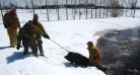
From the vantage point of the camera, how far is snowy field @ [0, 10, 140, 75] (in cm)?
1255

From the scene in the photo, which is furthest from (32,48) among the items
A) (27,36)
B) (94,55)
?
(94,55)

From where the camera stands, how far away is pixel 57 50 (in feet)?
59.2

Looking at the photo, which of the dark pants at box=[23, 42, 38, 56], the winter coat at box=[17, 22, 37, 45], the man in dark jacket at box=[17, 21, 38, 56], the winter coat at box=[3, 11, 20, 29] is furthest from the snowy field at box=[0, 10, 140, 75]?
the winter coat at box=[3, 11, 20, 29]

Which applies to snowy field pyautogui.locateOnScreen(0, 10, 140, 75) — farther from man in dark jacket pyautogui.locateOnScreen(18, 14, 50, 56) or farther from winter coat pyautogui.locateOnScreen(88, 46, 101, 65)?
man in dark jacket pyautogui.locateOnScreen(18, 14, 50, 56)

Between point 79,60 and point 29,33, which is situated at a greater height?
point 29,33

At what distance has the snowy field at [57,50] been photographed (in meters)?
12.5

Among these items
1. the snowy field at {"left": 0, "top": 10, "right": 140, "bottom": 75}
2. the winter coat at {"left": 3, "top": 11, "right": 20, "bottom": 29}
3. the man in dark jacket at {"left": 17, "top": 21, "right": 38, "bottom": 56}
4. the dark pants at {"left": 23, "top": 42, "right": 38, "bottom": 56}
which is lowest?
the snowy field at {"left": 0, "top": 10, "right": 140, "bottom": 75}

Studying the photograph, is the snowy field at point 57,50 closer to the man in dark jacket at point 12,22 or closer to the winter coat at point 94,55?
the winter coat at point 94,55

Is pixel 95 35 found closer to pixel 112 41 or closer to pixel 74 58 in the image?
pixel 112 41

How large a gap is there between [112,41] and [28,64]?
12.9 m

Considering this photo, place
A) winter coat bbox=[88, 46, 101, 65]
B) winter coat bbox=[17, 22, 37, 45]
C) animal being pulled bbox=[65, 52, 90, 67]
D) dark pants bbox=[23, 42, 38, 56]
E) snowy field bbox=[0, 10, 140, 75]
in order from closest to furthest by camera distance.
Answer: snowy field bbox=[0, 10, 140, 75], winter coat bbox=[17, 22, 37, 45], dark pants bbox=[23, 42, 38, 56], winter coat bbox=[88, 46, 101, 65], animal being pulled bbox=[65, 52, 90, 67]

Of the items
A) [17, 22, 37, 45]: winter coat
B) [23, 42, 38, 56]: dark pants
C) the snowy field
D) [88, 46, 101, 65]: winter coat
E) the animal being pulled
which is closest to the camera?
the snowy field

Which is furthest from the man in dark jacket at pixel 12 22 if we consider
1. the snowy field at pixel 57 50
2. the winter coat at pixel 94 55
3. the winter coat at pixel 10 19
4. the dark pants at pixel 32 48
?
the winter coat at pixel 94 55

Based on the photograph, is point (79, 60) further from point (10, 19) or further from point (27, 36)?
point (10, 19)
